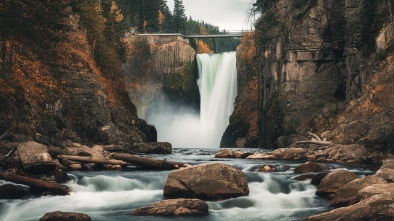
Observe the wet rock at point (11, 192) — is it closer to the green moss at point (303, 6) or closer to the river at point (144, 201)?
the river at point (144, 201)

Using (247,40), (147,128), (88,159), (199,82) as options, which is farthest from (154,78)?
(88,159)

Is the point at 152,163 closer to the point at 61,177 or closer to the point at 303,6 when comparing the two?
the point at 61,177

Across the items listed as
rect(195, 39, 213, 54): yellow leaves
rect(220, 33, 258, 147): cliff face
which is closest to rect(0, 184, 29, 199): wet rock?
rect(220, 33, 258, 147): cliff face

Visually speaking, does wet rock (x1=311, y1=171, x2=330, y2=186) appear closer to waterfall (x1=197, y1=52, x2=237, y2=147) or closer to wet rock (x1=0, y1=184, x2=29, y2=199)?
wet rock (x1=0, y1=184, x2=29, y2=199)

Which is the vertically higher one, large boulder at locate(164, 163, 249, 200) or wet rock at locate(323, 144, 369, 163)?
large boulder at locate(164, 163, 249, 200)

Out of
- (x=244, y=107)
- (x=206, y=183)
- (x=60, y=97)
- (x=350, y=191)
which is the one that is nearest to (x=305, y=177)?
(x=350, y=191)

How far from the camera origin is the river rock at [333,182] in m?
15.7

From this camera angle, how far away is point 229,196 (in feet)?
50.0

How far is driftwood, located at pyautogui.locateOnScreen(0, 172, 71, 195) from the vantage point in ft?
50.4

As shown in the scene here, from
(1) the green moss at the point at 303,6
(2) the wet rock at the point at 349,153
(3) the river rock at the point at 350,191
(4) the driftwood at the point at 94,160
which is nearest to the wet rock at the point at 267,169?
(4) the driftwood at the point at 94,160

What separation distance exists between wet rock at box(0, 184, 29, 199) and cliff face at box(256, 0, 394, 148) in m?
29.1

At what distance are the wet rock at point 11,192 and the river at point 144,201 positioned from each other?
43 centimetres

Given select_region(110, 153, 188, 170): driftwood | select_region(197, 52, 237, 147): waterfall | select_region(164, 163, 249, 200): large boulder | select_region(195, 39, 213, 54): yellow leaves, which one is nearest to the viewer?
select_region(164, 163, 249, 200): large boulder

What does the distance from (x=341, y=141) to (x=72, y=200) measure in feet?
67.1
